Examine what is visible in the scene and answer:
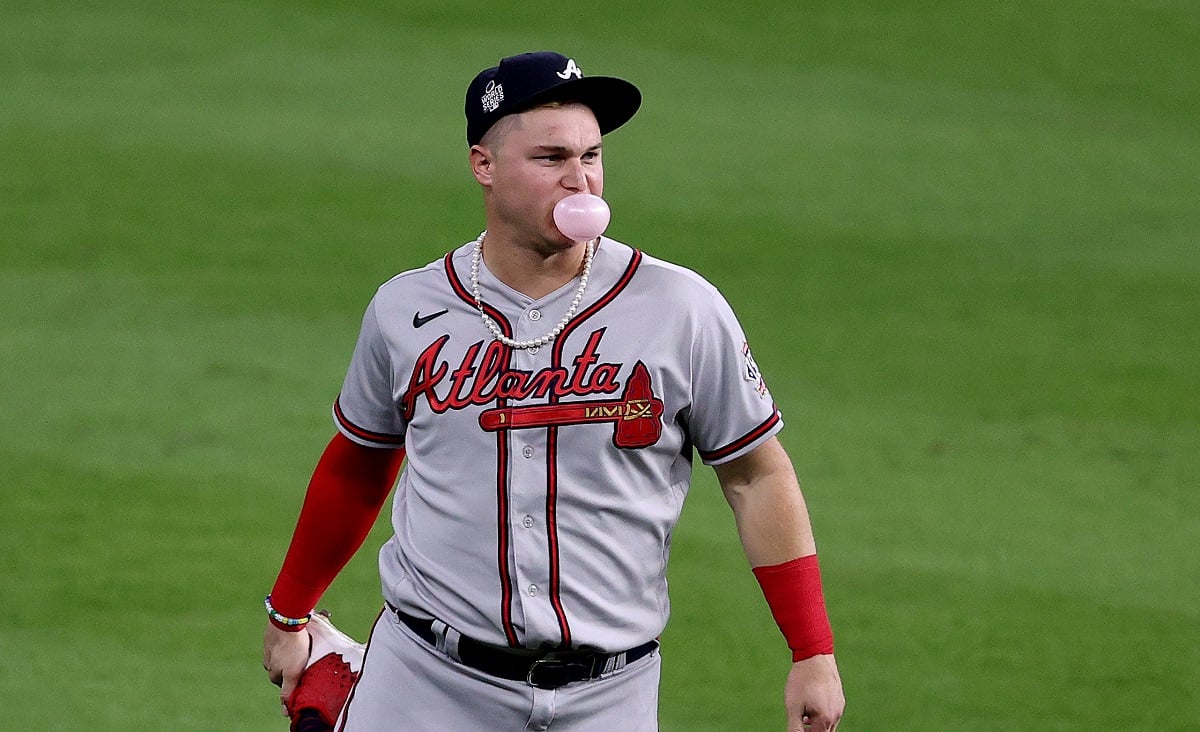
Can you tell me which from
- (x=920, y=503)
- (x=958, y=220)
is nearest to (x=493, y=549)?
(x=920, y=503)

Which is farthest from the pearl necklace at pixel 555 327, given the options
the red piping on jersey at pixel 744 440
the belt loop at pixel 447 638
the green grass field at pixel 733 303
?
the green grass field at pixel 733 303

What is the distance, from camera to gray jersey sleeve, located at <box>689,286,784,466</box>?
3.03m

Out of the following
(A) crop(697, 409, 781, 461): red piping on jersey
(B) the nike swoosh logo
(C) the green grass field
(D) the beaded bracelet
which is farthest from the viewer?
(C) the green grass field

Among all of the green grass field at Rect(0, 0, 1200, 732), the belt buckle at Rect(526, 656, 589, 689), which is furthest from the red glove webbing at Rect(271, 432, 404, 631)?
the green grass field at Rect(0, 0, 1200, 732)

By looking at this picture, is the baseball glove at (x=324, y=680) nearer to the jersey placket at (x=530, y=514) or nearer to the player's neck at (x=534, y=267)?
the jersey placket at (x=530, y=514)

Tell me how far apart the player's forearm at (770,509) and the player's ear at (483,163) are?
0.70 meters

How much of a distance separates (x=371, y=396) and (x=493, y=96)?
2.13ft

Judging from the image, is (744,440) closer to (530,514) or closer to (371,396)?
(530,514)

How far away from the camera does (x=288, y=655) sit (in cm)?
348

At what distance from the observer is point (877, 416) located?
20.7 ft

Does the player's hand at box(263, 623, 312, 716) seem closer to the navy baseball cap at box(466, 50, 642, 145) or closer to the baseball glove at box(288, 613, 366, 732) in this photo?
the baseball glove at box(288, 613, 366, 732)

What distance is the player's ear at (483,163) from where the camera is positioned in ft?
10.2

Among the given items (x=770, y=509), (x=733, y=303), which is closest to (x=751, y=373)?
(x=770, y=509)

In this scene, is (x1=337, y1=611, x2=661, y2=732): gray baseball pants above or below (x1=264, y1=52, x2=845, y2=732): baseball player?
below
